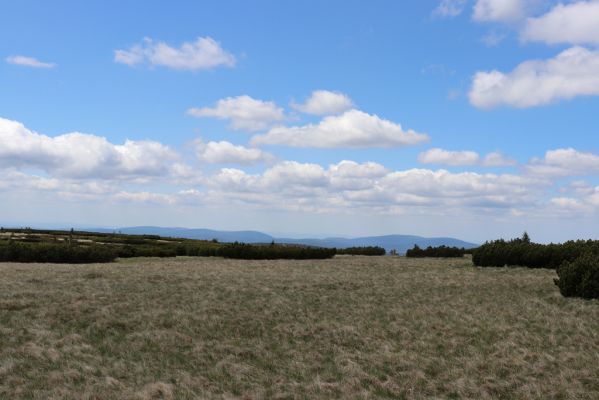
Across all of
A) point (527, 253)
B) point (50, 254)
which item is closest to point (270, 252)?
point (50, 254)

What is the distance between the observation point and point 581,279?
2005cm

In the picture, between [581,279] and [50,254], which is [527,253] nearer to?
[581,279]

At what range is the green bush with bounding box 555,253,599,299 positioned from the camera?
19438 mm

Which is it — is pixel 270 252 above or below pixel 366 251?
below

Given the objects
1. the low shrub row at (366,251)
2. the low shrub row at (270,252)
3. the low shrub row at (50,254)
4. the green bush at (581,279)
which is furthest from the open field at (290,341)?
the low shrub row at (366,251)

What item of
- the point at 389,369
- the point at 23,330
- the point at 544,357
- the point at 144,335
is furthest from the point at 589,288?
the point at 23,330

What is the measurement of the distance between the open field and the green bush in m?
0.73

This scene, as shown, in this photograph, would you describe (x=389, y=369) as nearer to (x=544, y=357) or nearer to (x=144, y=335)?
(x=544, y=357)

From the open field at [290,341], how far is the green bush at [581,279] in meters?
0.73

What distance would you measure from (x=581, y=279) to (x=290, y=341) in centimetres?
1361

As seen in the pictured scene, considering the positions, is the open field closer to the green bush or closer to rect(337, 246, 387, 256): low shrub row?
the green bush

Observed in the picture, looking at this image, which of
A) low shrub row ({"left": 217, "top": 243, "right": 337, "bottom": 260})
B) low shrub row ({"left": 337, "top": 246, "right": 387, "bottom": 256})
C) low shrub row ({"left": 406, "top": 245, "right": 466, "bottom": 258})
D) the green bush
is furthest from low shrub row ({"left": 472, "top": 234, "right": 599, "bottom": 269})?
low shrub row ({"left": 337, "top": 246, "right": 387, "bottom": 256})

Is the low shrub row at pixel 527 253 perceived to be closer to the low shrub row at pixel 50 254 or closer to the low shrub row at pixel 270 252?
the low shrub row at pixel 270 252

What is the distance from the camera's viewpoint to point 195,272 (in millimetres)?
28781
